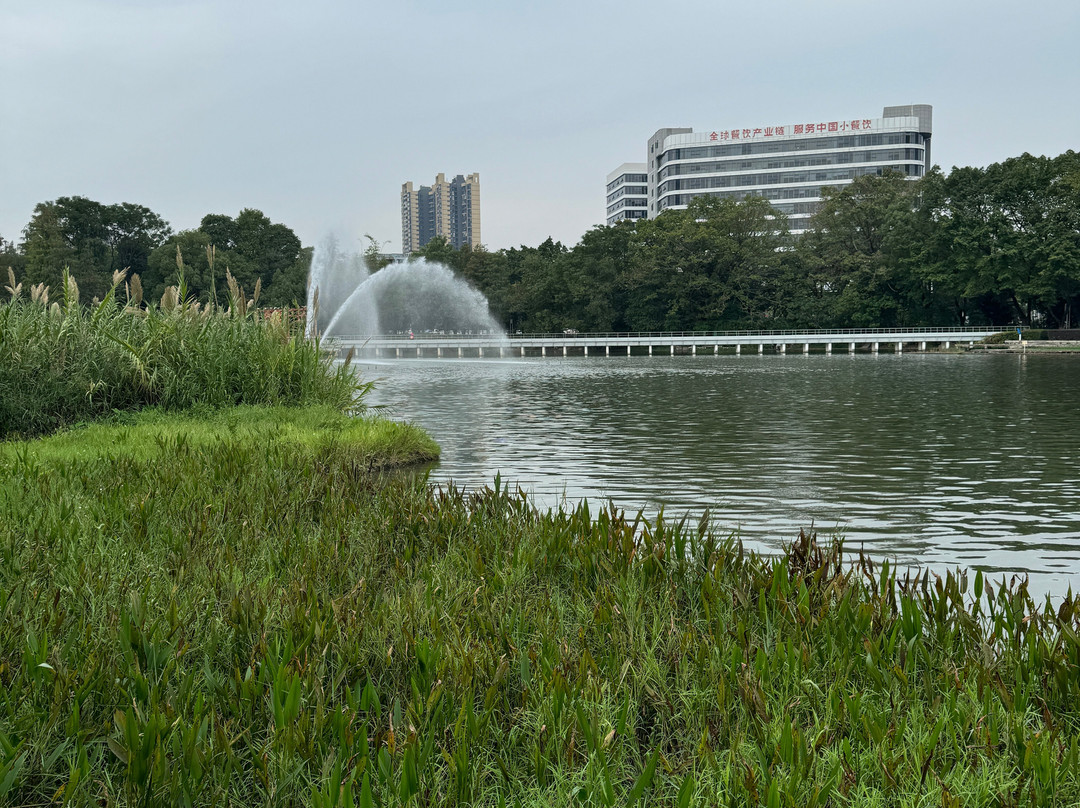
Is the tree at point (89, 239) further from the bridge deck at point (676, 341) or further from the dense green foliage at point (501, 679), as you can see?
the dense green foliage at point (501, 679)

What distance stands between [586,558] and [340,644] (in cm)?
202

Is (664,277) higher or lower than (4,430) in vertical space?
higher

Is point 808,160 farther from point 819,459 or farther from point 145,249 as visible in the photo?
point 819,459

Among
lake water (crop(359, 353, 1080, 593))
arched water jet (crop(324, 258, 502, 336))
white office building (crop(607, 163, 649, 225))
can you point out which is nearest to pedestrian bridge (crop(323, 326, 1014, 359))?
arched water jet (crop(324, 258, 502, 336))

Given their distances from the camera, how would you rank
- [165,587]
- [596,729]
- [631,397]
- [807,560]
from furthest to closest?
1. [631,397]
2. [807,560]
3. [165,587]
4. [596,729]

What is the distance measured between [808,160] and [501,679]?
465 feet

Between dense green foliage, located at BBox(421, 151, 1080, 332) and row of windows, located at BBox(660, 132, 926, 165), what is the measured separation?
50.4 metres

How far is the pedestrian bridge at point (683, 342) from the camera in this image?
7606 centimetres

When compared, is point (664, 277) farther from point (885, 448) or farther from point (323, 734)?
point (323, 734)

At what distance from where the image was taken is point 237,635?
4219mm

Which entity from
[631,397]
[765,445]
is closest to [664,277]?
[631,397]

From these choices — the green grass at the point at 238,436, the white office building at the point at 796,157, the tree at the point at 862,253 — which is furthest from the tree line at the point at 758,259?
the green grass at the point at 238,436

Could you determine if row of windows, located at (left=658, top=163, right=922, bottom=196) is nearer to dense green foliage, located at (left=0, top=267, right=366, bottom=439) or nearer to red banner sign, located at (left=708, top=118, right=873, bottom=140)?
red banner sign, located at (left=708, top=118, right=873, bottom=140)

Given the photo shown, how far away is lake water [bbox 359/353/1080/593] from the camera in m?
9.35
